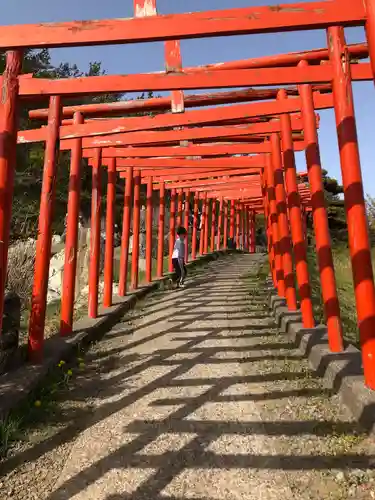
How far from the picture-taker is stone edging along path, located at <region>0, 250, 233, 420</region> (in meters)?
3.58

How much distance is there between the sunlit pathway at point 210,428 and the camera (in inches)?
102

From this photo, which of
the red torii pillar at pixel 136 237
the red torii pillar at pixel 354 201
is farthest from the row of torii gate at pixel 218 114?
the red torii pillar at pixel 136 237

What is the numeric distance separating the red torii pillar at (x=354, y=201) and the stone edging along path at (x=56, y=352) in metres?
3.07

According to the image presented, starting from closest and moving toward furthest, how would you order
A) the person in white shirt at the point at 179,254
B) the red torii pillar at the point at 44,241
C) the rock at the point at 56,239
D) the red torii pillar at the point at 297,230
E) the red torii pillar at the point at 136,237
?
the red torii pillar at the point at 44,241 → the red torii pillar at the point at 297,230 → the red torii pillar at the point at 136,237 → the person in white shirt at the point at 179,254 → the rock at the point at 56,239

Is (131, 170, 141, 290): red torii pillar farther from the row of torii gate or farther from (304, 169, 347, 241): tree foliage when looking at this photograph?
(304, 169, 347, 241): tree foliage

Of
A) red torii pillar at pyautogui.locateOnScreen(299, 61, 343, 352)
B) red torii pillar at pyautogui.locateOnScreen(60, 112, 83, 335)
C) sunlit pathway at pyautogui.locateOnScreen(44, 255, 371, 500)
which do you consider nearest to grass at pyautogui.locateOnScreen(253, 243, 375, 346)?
red torii pillar at pyautogui.locateOnScreen(299, 61, 343, 352)

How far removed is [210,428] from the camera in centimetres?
336

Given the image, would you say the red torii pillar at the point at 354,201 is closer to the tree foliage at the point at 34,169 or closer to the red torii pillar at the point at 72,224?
the red torii pillar at the point at 72,224

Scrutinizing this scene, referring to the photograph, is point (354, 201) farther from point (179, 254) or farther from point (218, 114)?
point (179, 254)

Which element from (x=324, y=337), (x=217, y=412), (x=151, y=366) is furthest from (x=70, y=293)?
(x=324, y=337)

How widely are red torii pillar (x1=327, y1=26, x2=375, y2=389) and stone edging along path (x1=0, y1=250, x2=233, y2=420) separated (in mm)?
3068

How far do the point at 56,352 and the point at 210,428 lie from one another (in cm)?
240

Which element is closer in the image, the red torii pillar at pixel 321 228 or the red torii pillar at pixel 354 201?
the red torii pillar at pixel 354 201

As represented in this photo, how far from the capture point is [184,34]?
335 centimetres
